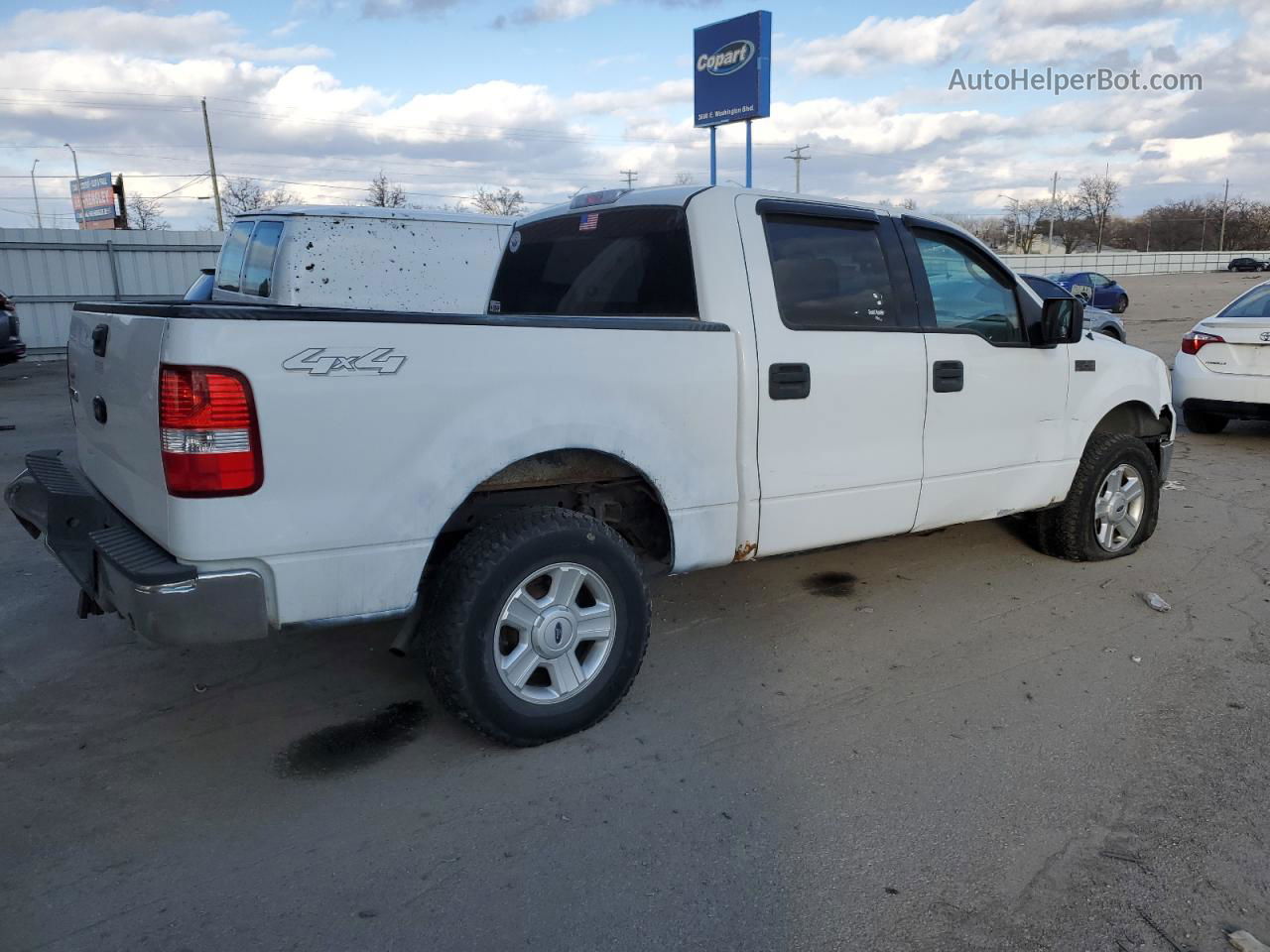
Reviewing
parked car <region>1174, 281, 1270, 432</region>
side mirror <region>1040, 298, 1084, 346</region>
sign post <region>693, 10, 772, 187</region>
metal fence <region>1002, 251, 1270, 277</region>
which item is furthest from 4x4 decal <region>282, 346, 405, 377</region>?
metal fence <region>1002, 251, 1270, 277</region>

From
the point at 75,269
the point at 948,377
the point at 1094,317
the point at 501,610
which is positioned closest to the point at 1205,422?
the point at 1094,317

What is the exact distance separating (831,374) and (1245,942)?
7.84ft

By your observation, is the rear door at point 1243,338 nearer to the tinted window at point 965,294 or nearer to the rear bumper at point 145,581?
the tinted window at point 965,294

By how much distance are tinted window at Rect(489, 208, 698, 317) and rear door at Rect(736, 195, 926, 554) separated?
1.01 feet

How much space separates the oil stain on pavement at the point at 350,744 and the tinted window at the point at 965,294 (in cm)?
297

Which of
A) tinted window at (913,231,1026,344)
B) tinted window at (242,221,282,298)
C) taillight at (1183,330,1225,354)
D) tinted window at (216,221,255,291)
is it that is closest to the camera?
tinted window at (913,231,1026,344)

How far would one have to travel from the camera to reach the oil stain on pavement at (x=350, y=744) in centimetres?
341

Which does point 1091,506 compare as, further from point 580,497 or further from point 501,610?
point 501,610

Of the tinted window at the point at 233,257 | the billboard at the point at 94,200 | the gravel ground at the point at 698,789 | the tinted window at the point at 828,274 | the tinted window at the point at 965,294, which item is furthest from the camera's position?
the billboard at the point at 94,200

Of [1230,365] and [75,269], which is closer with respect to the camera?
[1230,365]

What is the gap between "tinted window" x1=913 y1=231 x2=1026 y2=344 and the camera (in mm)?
4625

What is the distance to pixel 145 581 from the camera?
281 cm

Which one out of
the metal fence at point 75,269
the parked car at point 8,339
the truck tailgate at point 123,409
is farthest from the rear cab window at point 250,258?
the metal fence at point 75,269

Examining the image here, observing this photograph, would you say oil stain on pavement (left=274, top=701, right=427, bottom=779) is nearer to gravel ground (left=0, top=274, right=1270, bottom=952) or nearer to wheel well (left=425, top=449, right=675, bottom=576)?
gravel ground (left=0, top=274, right=1270, bottom=952)
